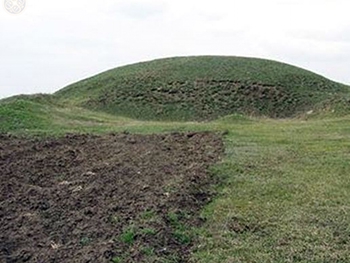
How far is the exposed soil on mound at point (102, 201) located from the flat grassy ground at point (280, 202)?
0.46m

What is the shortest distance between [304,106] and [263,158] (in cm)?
2794

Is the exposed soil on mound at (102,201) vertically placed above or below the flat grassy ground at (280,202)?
above

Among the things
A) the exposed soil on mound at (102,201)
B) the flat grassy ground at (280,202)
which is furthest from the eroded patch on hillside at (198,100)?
the exposed soil on mound at (102,201)

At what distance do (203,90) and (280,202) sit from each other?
35881 millimetres

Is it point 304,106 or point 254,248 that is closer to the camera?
point 254,248

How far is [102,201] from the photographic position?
13125mm

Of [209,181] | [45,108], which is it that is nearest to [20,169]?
[209,181]

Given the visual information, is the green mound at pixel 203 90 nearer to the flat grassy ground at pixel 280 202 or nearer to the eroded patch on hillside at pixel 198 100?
the eroded patch on hillside at pixel 198 100

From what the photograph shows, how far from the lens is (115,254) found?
962 cm

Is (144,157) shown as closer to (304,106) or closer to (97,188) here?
(97,188)

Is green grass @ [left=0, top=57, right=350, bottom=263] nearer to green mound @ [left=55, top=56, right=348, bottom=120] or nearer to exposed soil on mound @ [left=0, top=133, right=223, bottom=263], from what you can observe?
exposed soil on mound @ [left=0, top=133, right=223, bottom=263]

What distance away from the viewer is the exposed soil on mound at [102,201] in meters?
10.1

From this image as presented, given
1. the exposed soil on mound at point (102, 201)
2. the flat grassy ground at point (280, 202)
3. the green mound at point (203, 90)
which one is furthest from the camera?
the green mound at point (203, 90)

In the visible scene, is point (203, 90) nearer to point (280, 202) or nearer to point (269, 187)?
point (269, 187)
